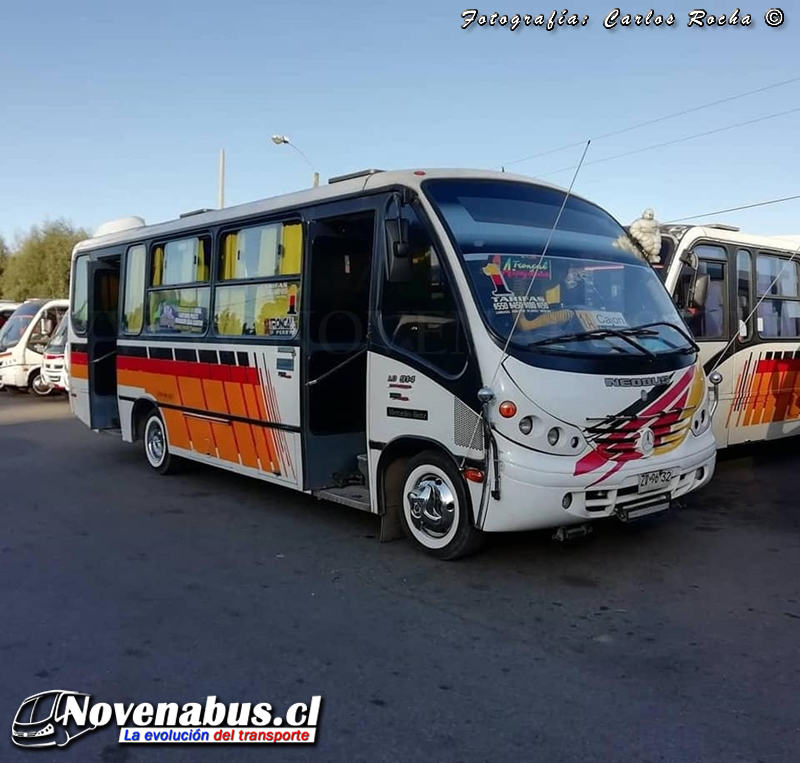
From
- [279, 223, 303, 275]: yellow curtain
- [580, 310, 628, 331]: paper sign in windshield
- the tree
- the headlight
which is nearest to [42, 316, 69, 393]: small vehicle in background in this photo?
[279, 223, 303, 275]: yellow curtain

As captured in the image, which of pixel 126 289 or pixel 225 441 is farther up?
pixel 126 289

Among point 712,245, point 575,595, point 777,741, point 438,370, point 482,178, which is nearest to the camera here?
point 777,741

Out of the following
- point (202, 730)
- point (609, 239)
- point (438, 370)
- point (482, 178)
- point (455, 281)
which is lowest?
point (202, 730)

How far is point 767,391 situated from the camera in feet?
31.7

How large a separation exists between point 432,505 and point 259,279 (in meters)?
2.89

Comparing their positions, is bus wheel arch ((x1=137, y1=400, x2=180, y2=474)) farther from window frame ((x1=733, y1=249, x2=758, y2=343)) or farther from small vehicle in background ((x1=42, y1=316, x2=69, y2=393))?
small vehicle in background ((x1=42, y1=316, x2=69, y2=393))

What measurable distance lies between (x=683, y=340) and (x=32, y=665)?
16.0ft

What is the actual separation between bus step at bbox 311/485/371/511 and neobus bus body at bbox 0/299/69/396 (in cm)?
1468

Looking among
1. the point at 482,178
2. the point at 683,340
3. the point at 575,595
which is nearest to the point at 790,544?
the point at 683,340

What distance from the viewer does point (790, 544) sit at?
21.3ft

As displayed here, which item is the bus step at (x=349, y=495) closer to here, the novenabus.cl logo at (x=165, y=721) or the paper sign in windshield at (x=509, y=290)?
the paper sign in windshield at (x=509, y=290)

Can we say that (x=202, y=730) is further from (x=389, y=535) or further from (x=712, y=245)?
(x=712, y=245)

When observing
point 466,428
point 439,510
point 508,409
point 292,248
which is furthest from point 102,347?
point 508,409

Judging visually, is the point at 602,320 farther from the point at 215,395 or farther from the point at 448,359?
the point at 215,395
